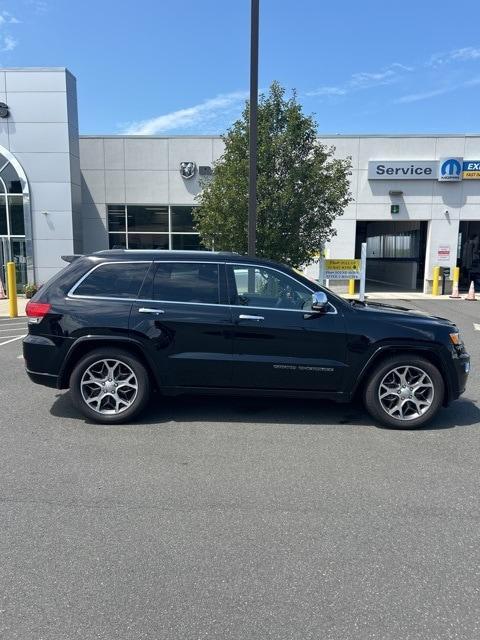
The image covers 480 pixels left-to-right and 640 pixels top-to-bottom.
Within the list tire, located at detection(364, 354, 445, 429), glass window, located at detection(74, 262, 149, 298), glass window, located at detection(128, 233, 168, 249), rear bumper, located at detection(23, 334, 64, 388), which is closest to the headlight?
tire, located at detection(364, 354, 445, 429)

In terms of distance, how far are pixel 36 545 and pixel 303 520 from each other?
1679 mm

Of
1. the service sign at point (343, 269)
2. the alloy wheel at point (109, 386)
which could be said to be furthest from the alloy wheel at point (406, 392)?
→ the service sign at point (343, 269)

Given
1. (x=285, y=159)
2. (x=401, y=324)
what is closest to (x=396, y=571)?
(x=401, y=324)

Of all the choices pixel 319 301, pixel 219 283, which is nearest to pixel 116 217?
pixel 219 283

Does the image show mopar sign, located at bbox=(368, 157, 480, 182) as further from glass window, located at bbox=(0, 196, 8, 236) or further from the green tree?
glass window, located at bbox=(0, 196, 8, 236)

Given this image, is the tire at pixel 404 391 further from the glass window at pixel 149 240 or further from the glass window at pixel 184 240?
the glass window at pixel 149 240

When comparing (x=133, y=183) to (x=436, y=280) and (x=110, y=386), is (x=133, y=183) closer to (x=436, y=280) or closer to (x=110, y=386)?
(x=436, y=280)

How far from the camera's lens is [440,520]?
3.25 metres

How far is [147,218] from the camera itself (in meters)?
21.0

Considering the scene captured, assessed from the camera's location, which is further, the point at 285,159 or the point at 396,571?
the point at 285,159

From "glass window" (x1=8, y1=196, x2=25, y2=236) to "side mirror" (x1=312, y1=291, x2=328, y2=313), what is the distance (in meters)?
17.2

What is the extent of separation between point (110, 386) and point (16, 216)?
16494 millimetres

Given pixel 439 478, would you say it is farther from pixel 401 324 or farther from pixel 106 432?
pixel 106 432

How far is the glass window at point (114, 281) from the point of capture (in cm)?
513
